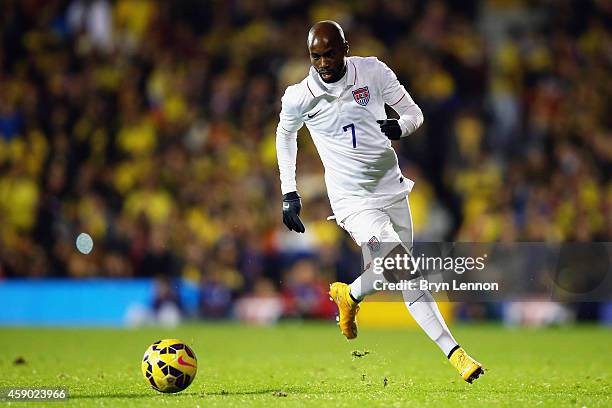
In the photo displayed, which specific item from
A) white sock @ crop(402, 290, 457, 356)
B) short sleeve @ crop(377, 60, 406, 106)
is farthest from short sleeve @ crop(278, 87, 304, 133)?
white sock @ crop(402, 290, 457, 356)

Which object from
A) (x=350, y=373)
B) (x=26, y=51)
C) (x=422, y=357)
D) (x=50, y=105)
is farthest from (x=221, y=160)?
(x=350, y=373)

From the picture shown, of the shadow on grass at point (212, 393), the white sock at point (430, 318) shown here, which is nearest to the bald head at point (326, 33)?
the white sock at point (430, 318)

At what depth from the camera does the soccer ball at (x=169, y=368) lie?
760cm

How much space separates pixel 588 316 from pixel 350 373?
25.3 feet

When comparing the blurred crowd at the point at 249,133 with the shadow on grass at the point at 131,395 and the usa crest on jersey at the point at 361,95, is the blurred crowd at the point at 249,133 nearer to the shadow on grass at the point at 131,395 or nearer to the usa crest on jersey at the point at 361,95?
the usa crest on jersey at the point at 361,95

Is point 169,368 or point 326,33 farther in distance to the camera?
point 326,33

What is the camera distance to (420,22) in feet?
64.1

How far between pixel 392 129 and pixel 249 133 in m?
11.0

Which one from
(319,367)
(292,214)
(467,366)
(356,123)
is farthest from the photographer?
(319,367)

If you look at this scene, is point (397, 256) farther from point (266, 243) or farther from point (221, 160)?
point (221, 160)

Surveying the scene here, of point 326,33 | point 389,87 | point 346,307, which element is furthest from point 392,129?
point 346,307

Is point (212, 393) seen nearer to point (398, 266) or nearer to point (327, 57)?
point (398, 266)

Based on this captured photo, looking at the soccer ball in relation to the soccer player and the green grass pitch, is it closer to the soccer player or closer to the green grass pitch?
the green grass pitch

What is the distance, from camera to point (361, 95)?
26.3 ft
